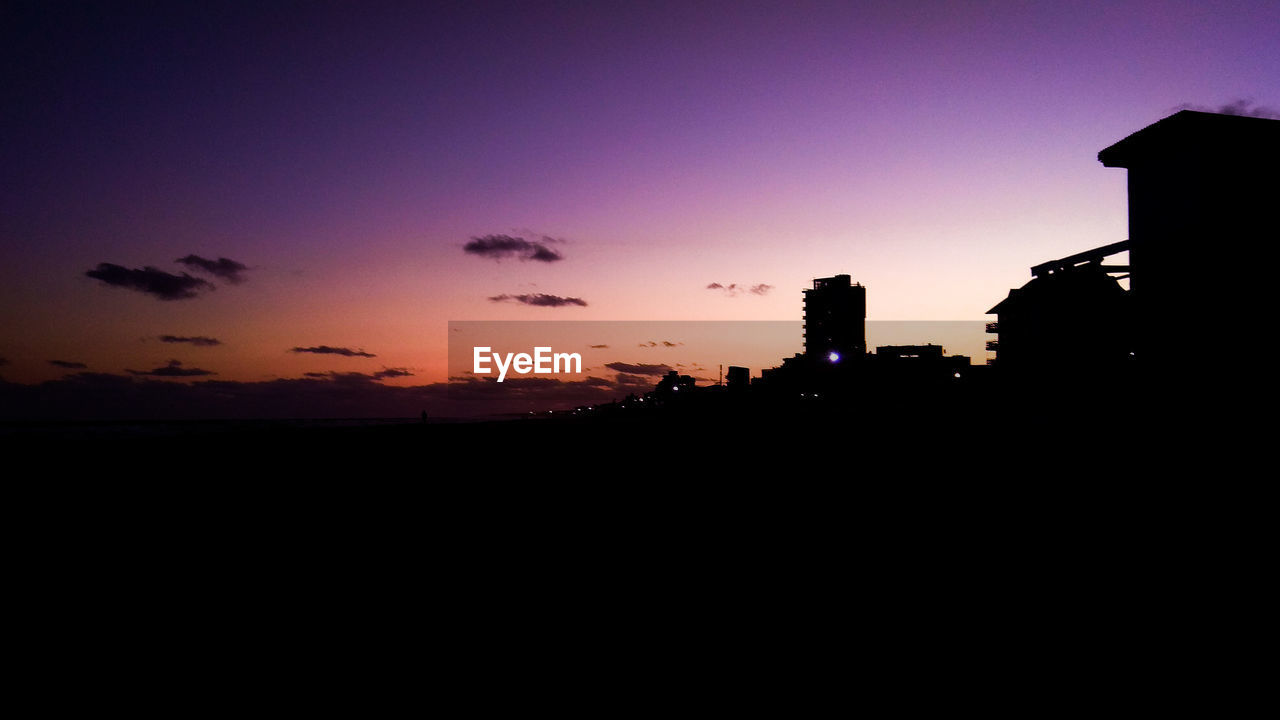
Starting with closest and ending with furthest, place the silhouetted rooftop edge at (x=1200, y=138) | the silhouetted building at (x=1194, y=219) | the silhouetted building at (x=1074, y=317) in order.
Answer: the silhouetted building at (x=1194, y=219) → the silhouetted rooftop edge at (x=1200, y=138) → the silhouetted building at (x=1074, y=317)

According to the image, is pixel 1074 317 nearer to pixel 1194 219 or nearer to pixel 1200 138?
pixel 1194 219

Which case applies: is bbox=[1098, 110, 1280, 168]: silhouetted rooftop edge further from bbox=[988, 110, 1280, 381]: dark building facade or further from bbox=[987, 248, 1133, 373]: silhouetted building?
bbox=[987, 248, 1133, 373]: silhouetted building

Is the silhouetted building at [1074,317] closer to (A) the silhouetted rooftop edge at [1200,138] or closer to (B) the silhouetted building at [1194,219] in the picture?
(B) the silhouetted building at [1194,219]

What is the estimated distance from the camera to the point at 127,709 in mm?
3635

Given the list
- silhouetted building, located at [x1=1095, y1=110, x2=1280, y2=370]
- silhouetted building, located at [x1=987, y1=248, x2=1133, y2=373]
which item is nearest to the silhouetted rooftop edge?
silhouetted building, located at [x1=1095, y1=110, x2=1280, y2=370]

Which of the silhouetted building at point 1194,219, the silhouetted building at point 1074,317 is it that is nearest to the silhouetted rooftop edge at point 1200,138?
the silhouetted building at point 1194,219

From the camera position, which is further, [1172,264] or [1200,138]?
[1200,138]

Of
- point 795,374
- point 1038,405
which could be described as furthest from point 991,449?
point 795,374

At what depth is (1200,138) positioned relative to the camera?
1075cm

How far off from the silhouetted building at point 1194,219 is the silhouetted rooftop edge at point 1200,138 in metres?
0.02

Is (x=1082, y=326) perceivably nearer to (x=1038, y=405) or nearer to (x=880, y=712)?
(x=1038, y=405)

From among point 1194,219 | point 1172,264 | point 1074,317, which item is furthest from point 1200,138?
point 1074,317

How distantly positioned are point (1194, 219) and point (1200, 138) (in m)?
1.42

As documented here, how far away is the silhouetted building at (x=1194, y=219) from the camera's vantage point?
9273 millimetres
